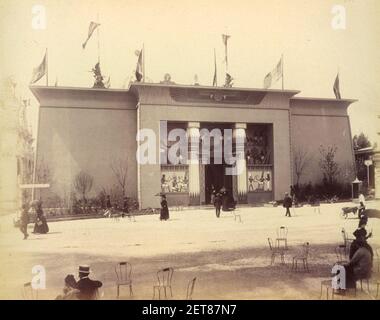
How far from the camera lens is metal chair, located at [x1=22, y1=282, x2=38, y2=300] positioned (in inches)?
302

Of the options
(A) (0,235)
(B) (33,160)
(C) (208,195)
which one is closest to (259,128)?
(C) (208,195)

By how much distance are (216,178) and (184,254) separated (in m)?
2.35

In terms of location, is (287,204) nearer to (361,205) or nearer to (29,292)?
(361,205)

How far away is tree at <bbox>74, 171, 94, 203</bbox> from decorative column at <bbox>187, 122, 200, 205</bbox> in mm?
2203

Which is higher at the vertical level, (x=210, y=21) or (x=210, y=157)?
(x=210, y=21)

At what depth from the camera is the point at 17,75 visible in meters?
8.09

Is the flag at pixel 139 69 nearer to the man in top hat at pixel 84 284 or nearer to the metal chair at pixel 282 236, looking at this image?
the man in top hat at pixel 84 284

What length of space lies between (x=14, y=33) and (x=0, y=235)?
11.9 feet

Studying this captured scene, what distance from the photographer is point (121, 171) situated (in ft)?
30.3

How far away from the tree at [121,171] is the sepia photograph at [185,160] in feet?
0.11

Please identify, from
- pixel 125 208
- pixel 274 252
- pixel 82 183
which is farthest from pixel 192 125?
pixel 274 252

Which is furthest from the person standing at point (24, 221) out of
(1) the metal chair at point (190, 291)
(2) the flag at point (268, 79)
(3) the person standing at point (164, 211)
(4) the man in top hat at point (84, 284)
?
(2) the flag at point (268, 79)

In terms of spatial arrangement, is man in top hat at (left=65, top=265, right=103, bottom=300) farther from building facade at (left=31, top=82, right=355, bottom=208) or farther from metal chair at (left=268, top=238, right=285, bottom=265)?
metal chair at (left=268, top=238, right=285, bottom=265)

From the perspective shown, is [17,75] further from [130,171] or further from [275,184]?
[275,184]
